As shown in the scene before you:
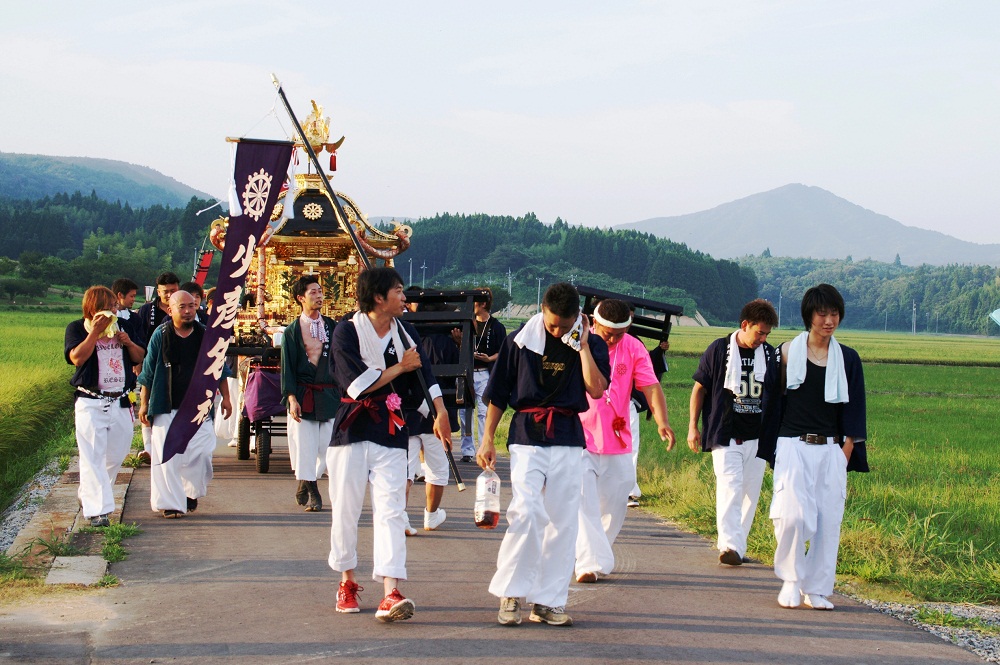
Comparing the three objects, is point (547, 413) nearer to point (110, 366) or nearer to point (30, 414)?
point (110, 366)

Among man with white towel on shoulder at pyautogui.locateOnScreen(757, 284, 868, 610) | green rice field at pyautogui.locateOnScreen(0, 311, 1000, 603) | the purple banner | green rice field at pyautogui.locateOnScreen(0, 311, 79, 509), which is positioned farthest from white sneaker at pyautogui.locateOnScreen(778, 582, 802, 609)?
green rice field at pyautogui.locateOnScreen(0, 311, 79, 509)

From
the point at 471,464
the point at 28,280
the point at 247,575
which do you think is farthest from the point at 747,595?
the point at 28,280

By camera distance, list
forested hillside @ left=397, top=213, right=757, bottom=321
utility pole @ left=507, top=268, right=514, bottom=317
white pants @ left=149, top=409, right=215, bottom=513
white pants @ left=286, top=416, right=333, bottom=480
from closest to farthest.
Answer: white pants @ left=149, top=409, right=215, bottom=513 → white pants @ left=286, top=416, right=333, bottom=480 → utility pole @ left=507, top=268, right=514, bottom=317 → forested hillside @ left=397, top=213, right=757, bottom=321

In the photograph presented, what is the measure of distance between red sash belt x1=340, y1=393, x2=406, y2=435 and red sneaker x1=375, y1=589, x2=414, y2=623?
2.99ft

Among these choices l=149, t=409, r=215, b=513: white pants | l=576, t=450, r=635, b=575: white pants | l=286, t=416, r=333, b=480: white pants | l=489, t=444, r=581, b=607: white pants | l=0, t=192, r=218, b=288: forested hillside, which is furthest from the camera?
l=0, t=192, r=218, b=288: forested hillside

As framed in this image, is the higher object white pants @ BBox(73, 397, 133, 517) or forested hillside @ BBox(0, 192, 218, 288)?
forested hillside @ BBox(0, 192, 218, 288)

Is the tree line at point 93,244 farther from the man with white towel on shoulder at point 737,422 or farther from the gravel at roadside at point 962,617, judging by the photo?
the gravel at roadside at point 962,617

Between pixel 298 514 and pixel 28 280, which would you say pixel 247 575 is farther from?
pixel 28 280

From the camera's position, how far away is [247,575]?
24.3 ft

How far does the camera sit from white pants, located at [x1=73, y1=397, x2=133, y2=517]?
29.3 feet

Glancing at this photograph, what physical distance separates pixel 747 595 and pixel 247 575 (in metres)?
3.16

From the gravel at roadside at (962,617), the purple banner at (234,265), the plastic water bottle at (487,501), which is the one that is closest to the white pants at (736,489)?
the gravel at roadside at (962,617)

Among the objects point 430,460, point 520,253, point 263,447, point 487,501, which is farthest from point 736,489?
point 520,253

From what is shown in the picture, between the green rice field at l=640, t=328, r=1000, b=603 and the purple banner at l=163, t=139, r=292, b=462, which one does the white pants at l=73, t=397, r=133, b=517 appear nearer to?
the purple banner at l=163, t=139, r=292, b=462
